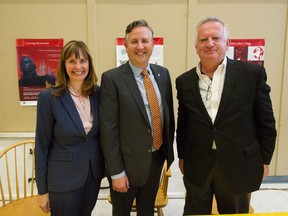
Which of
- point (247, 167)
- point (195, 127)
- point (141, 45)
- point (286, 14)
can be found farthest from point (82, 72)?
point (286, 14)

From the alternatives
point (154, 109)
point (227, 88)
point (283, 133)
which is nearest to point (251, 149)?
point (227, 88)

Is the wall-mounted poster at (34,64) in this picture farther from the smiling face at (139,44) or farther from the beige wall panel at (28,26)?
the smiling face at (139,44)

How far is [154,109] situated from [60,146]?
0.58 m

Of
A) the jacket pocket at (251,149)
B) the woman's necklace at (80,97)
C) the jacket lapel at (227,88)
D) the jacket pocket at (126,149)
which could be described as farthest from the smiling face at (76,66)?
the jacket pocket at (251,149)

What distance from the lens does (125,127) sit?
1544 mm

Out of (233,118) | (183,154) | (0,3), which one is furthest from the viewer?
(0,3)

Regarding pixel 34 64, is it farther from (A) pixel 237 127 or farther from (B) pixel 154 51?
(A) pixel 237 127

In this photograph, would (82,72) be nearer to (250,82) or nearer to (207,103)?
(207,103)

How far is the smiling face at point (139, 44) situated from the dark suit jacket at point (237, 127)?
0.31m

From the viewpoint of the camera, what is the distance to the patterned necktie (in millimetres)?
1581

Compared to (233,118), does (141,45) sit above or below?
above

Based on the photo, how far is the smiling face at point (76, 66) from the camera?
145cm

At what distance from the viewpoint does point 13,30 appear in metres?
2.56

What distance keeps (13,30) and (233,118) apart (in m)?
2.23
